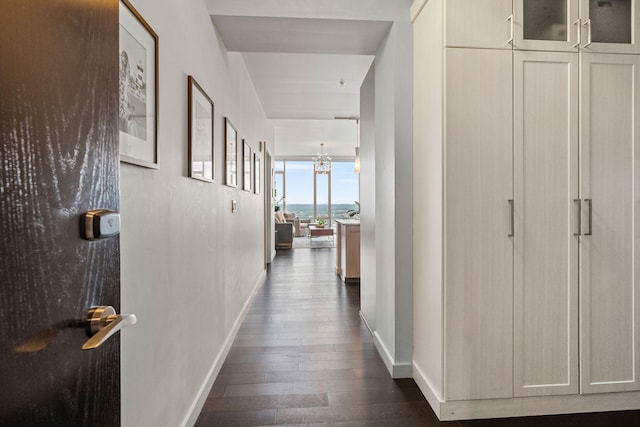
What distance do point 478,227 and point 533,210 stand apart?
32 centimetres

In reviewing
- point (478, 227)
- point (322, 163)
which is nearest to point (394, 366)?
point (478, 227)

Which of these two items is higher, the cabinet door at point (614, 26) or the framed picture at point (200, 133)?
the cabinet door at point (614, 26)

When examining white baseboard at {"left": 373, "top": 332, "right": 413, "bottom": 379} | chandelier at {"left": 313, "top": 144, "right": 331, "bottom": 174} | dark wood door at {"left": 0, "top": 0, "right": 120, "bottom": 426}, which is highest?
chandelier at {"left": 313, "top": 144, "right": 331, "bottom": 174}

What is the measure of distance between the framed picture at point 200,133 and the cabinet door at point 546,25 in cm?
176

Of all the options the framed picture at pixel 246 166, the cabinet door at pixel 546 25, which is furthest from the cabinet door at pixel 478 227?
the framed picture at pixel 246 166

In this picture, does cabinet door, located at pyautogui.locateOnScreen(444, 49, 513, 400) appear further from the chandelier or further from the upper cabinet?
the chandelier

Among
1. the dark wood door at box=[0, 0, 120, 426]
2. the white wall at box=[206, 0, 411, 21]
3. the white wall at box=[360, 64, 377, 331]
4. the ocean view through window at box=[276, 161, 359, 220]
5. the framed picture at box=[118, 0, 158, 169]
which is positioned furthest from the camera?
the ocean view through window at box=[276, 161, 359, 220]

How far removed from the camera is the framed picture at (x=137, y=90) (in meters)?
1.13

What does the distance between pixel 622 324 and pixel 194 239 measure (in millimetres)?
2417

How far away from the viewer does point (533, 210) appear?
1.85m

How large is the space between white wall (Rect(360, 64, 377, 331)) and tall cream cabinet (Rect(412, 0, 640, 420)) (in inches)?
42.6

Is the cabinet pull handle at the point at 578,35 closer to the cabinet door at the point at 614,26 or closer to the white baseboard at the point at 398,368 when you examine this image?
the cabinet door at the point at 614,26

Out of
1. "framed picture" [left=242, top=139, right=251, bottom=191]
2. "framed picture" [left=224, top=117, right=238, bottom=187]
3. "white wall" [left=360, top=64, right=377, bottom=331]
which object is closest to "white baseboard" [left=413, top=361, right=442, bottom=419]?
"white wall" [left=360, top=64, right=377, bottom=331]

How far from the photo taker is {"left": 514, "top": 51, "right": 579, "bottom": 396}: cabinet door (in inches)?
72.7
